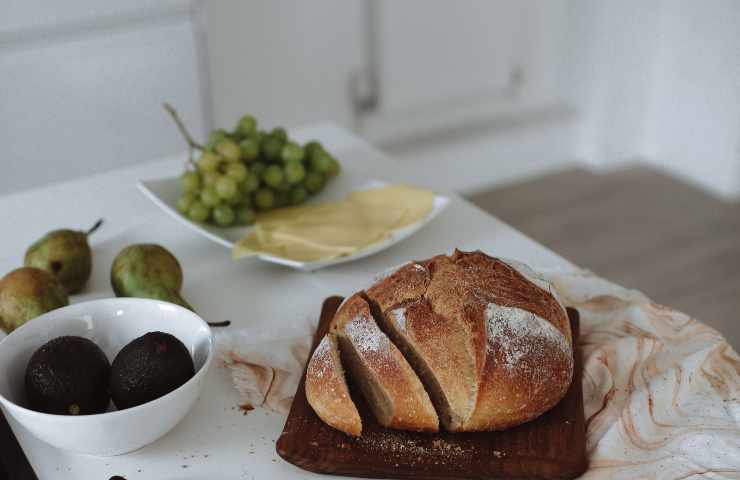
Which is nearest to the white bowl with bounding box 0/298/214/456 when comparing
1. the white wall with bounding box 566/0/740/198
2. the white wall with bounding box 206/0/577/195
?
the white wall with bounding box 206/0/577/195

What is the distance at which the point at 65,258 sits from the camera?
113cm

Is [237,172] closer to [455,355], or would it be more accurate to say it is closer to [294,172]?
[294,172]

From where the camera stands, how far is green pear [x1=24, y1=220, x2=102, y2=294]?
1124mm

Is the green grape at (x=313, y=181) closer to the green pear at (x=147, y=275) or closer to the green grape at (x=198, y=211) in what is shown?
the green grape at (x=198, y=211)

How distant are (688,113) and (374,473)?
266 cm

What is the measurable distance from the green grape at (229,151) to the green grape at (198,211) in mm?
80

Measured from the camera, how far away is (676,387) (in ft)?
3.07

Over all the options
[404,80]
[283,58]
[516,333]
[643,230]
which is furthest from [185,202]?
[643,230]

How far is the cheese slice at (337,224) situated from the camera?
1.21 metres

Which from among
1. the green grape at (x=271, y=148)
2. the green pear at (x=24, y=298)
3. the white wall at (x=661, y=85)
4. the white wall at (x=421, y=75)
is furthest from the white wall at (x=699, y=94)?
the green pear at (x=24, y=298)

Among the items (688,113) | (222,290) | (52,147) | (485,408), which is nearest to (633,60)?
(688,113)

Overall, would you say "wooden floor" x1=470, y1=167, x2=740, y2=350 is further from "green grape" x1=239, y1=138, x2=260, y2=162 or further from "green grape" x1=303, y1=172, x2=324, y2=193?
"green grape" x1=239, y1=138, x2=260, y2=162

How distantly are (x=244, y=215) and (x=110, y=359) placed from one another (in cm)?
39

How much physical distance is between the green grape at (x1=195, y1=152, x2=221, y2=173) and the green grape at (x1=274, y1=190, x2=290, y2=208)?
4.5 inches
